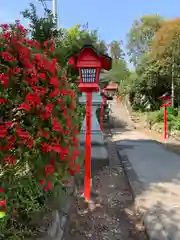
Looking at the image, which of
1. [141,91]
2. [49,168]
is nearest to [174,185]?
[49,168]

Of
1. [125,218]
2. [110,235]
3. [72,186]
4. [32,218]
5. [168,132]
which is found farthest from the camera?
[168,132]

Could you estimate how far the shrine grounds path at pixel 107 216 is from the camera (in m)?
4.20

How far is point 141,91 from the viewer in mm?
28797

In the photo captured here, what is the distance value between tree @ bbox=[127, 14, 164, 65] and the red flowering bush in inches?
1430

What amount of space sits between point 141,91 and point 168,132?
1078 cm

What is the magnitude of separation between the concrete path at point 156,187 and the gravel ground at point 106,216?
0.17 m

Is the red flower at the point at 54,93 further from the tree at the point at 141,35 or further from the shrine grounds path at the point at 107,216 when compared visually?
the tree at the point at 141,35

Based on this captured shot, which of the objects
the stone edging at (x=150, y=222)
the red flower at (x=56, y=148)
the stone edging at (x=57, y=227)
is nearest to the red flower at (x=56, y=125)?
the red flower at (x=56, y=148)

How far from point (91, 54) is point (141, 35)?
4085 centimetres

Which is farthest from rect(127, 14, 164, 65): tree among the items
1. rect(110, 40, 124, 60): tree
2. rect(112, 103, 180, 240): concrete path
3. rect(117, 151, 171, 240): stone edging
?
rect(117, 151, 171, 240): stone edging

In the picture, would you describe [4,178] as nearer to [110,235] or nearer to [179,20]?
[110,235]

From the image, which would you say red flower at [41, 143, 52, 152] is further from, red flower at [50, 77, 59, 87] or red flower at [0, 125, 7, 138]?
red flower at [50, 77, 59, 87]

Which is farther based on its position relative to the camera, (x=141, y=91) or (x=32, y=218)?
(x=141, y=91)

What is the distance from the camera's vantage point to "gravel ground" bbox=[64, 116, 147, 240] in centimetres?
420
